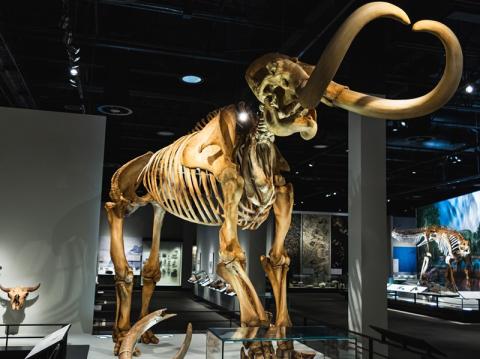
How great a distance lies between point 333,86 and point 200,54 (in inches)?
208

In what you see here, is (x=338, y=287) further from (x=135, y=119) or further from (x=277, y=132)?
(x=277, y=132)

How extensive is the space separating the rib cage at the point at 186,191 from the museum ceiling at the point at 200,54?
2.07m

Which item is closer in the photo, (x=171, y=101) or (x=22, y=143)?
(x=22, y=143)

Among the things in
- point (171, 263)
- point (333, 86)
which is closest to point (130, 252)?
point (171, 263)

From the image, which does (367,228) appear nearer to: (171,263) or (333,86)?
(333,86)

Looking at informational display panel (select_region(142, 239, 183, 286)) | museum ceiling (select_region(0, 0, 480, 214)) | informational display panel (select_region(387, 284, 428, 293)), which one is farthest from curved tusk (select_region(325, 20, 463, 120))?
informational display panel (select_region(142, 239, 183, 286))

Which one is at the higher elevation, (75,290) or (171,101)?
(171,101)

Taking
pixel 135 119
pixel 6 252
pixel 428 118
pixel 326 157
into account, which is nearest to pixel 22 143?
pixel 6 252

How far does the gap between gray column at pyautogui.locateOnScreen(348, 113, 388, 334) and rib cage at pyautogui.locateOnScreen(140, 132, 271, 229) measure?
2.20 metres

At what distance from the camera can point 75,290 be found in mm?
7938

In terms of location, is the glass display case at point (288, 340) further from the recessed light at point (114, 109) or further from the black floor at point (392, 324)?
the recessed light at point (114, 109)

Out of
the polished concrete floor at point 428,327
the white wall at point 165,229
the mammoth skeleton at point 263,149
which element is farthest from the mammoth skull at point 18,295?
the white wall at point 165,229

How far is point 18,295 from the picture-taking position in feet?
24.4

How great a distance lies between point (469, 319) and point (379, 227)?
7791mm
